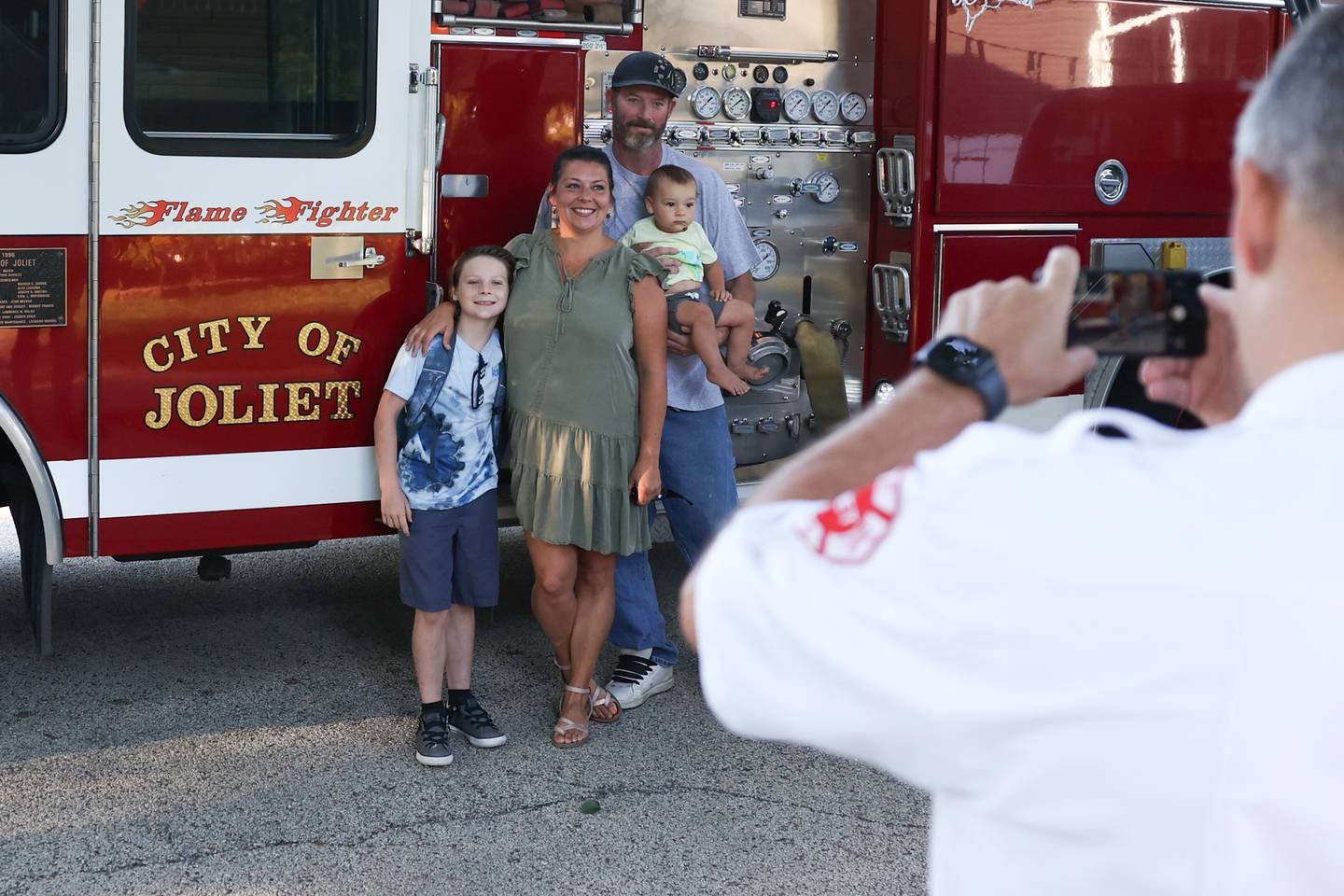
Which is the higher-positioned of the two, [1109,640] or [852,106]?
[852,106]

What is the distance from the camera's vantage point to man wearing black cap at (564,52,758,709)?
4633 millimetres

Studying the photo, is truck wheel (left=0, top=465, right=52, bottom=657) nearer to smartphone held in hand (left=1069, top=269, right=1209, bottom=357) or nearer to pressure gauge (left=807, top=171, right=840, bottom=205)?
pressure gauge (left=807, top=171, right=840, bottom=205)

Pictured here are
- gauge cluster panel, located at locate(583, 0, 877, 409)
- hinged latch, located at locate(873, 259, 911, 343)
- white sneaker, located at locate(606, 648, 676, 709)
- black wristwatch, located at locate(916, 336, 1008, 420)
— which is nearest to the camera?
black wristwatch, located at locate(916, 336, 1008, 420)

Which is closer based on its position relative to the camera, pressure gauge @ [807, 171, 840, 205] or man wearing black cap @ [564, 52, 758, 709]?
man wearing black cap @ [564, 52, 758, 709]

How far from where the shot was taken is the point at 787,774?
13.9 feet

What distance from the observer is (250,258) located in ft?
14.0

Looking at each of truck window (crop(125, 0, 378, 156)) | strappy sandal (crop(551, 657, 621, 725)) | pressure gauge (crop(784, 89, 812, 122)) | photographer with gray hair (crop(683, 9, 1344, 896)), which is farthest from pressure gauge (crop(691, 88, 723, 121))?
photographer with gray hair (crop(683, 9, 1344, 896))

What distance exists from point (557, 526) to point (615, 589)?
472 millimetres

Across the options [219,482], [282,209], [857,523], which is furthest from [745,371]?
[857,523]

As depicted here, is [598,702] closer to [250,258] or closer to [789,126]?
[250,258]

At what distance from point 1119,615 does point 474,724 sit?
3647 mm

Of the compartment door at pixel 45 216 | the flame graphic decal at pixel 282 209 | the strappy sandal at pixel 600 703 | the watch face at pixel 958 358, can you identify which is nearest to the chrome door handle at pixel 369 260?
the flame graphic decal at pixel 282 209

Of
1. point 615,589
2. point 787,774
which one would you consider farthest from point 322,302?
point 787,774

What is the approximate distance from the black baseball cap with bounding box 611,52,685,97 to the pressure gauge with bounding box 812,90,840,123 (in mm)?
955
